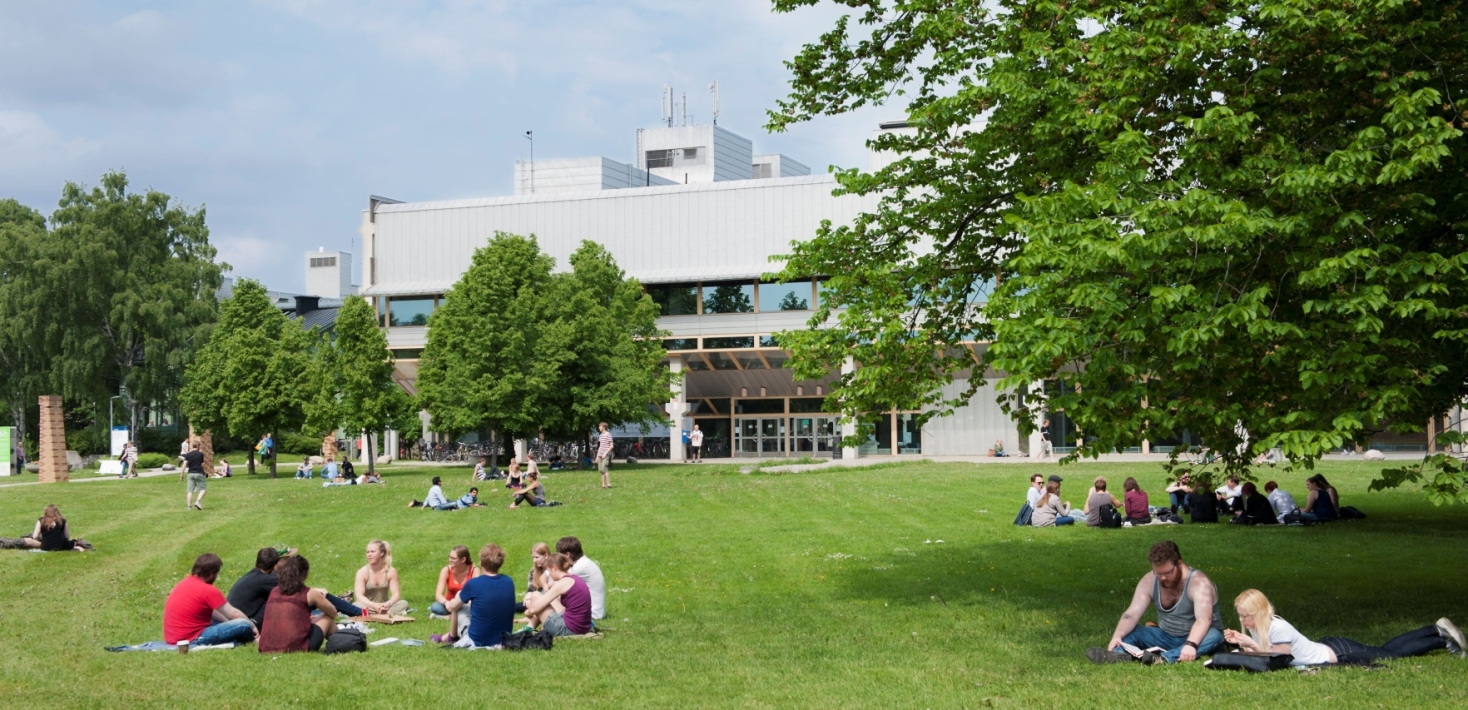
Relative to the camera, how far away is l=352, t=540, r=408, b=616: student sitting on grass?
14.8 meters

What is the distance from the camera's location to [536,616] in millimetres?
13234

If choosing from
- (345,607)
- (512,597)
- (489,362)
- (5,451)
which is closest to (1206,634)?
(512,597)

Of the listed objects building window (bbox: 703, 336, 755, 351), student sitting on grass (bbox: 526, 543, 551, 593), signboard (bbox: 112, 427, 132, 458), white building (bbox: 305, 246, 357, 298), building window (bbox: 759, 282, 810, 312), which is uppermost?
white building (bbox: 305, 246, 357, 298)

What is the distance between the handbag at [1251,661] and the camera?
1060 cm

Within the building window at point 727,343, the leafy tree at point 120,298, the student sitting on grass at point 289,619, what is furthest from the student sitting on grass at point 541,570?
the leafy tree at point 120,298

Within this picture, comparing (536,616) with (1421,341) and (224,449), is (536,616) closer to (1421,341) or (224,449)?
(1421,341)

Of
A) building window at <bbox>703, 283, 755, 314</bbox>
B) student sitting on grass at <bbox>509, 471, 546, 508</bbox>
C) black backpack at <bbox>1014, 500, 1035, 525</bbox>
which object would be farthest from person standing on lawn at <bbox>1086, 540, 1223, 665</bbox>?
building window at <bbox>703, 283, 755, 314</bbox>

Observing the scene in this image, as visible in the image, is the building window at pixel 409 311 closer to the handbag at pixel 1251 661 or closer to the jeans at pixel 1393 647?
the handbag at pixel 1251 661

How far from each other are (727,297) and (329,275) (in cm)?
8460

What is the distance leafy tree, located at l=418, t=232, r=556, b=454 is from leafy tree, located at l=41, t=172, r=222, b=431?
22.3m

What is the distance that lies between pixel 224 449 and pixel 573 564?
7099 cm

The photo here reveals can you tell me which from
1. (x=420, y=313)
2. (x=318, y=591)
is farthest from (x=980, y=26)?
(x=420, y=313)

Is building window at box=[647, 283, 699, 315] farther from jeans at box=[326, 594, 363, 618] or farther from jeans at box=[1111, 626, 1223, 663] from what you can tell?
jeans at box=[1111, 626, 1223, 663]

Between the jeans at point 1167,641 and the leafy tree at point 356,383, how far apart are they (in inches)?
1550
